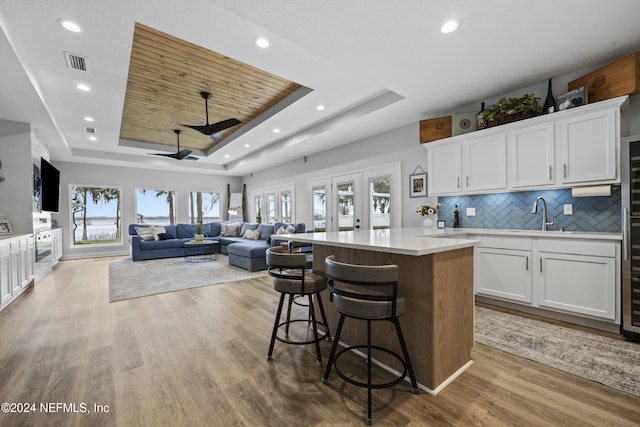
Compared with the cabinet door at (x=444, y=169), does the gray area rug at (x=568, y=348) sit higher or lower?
lower

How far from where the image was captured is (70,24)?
7.80ft

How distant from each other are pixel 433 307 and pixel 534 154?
2563mm

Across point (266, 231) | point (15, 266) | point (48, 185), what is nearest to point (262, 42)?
point (15, 266)

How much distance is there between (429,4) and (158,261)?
7286mm

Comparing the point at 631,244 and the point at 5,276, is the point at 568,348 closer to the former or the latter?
the point at 631,244

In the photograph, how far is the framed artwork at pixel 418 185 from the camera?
4.49 meters

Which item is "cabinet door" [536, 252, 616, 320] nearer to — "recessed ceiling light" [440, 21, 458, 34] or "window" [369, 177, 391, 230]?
"recessed ceiling light" [440, 21, 458, 34]

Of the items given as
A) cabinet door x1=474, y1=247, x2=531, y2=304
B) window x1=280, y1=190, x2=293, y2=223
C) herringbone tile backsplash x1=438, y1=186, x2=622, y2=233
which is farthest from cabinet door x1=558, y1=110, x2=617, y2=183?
window x1=280, y1=190, x2=293, y2=223

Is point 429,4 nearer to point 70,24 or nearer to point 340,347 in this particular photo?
point 340,347

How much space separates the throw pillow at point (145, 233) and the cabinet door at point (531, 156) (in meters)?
7.99

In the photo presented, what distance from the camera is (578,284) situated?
2.71m

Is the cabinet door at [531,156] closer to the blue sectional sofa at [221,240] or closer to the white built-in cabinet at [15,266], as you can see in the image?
the blue sectional sofa at [221,240]

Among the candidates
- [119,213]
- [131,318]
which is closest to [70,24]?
[131,318]

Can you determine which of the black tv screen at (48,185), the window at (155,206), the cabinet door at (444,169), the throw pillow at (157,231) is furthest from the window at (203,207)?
the cabinet door at (444,169)
